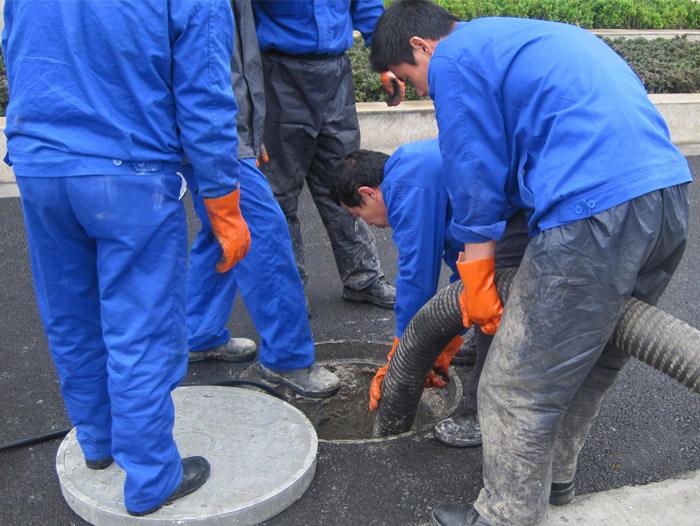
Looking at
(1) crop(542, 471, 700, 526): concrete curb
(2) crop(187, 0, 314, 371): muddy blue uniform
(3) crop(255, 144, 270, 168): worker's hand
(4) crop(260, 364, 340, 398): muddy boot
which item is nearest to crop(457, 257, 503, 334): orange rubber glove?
(1) crop(542, 471, 700, 526): concrete curb

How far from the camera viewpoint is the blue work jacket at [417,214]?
119 inches

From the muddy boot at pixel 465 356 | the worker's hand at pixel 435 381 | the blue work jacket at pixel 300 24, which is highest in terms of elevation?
the blue work jacket at pixel 300 24

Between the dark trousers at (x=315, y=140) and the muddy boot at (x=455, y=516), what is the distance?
189cm

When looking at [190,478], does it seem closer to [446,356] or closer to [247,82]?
[446,356]

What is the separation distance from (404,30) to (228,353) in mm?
1811

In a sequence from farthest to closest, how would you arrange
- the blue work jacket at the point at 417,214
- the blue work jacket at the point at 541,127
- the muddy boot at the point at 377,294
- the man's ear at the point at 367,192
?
the muddy boot at the point at 377,294 < the man's ear at the point at 367,192 < the blue work jacket at the point at 417,214 < the blue work jacket at the point at 541,127

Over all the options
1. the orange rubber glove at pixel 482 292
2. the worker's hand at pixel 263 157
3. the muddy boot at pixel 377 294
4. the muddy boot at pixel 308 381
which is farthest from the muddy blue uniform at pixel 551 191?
the muddy boot at pixel 377 294

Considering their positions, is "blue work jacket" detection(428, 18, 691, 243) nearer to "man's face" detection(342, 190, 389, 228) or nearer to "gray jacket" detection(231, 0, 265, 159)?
"man's face" detection(342, 190, 389, 228)

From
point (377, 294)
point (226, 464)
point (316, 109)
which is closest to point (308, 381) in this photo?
point (226, 464)

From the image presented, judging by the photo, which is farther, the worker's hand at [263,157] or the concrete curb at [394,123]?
the concrete curb at [394,123]

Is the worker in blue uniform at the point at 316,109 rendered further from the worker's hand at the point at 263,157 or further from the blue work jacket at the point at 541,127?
the blue work jacket at the point at 541,127

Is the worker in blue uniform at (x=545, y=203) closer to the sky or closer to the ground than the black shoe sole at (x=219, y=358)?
closer to the sky

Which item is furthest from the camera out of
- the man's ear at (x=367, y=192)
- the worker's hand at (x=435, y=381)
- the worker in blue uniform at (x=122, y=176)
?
the worker's hand at (x=435, y=381)

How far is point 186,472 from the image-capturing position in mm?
2730
